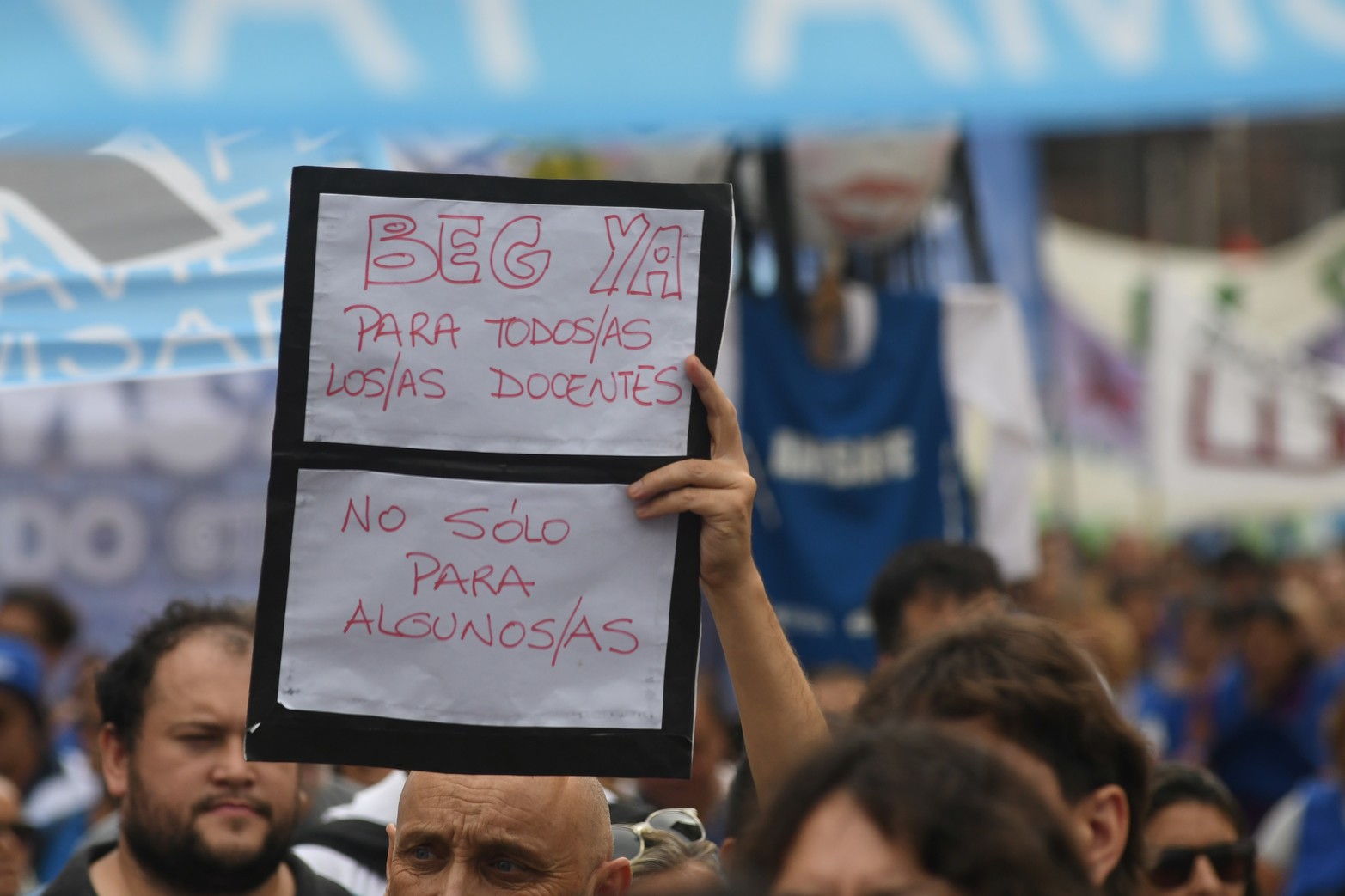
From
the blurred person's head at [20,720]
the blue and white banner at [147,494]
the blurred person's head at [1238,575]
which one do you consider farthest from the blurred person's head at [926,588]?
the blurred person's head at [1238,575]

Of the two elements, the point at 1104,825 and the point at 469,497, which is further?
the point at 469,497

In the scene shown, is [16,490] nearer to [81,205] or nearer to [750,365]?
[750,365]

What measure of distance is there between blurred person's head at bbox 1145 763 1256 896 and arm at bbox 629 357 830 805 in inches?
44.6

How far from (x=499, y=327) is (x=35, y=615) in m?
5.16

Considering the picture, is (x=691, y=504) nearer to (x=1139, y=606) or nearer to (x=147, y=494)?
(x=147, y=494)

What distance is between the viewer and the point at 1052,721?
2.33m

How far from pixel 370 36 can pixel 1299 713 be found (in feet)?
22.8

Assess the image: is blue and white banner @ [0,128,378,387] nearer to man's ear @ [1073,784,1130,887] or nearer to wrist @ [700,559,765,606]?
wrist @ [700,559,765,606]

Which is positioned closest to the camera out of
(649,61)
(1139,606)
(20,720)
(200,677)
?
(649,61)

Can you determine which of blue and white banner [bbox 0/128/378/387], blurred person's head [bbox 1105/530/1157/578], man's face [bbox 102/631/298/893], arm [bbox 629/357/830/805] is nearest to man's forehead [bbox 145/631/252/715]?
man's face [bbox 102/631/298/893]

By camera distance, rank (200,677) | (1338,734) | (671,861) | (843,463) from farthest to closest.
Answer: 1. (1338,734)
2. (843,463)
3. (200,677)
4. (671,861)

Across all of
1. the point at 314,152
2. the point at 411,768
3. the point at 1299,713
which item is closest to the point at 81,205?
the point at 314,152

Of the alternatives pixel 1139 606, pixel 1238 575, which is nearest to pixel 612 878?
pixel 1238 575

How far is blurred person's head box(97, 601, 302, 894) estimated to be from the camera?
3.56 m
